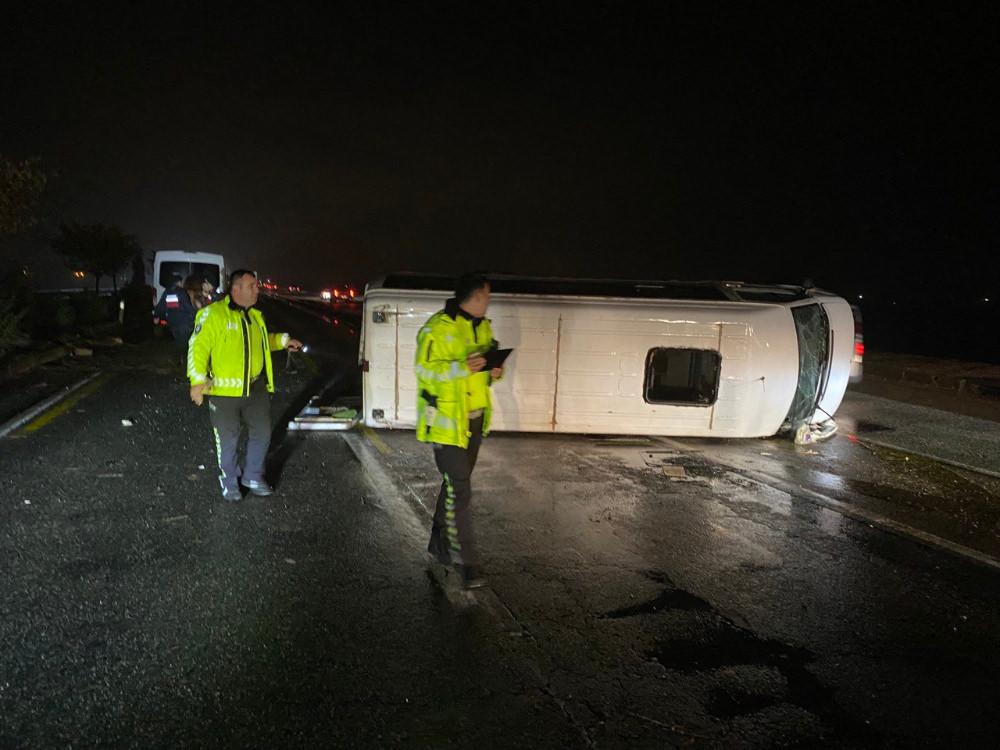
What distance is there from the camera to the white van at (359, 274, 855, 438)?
7535 mm

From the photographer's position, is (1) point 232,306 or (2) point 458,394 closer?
(2) point 458,394

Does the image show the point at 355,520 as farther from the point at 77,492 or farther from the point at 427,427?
the point at 77,492

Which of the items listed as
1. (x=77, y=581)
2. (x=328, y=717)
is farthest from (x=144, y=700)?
(x=77, y=581)

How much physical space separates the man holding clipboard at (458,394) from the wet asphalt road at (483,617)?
0.34 metres

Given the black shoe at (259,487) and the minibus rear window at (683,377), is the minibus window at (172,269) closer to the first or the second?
the minibus rear window at (683,377)

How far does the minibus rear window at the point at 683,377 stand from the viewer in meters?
7.78

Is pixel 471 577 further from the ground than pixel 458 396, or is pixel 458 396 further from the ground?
pixel 458 396

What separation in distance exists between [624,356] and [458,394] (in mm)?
3967

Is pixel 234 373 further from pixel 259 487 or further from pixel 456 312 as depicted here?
pixel 456 312

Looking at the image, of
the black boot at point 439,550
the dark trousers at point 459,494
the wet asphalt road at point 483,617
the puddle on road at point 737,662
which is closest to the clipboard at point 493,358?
the dark trousers at point 459,494

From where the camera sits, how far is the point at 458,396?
402 centimetres

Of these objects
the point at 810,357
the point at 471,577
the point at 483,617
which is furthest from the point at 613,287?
the point at 483,617

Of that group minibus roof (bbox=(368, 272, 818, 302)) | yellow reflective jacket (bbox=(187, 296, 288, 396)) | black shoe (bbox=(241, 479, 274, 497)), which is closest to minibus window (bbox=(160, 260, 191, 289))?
minibus roof (bbox=(368, 272, 818, 302))

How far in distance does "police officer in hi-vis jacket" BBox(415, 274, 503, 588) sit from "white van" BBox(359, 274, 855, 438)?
3374mm
